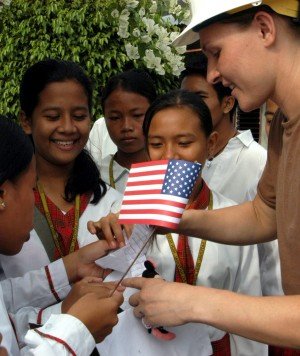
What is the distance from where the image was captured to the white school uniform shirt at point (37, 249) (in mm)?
2787

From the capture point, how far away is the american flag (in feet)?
7.13

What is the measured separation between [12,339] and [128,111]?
2041mm

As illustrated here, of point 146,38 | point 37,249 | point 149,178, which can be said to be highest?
point 146,38

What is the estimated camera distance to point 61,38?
711cm

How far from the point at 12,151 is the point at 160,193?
0.49 metres

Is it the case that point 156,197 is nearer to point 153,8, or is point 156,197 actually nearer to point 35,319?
point 35,319

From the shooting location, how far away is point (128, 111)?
3828mm

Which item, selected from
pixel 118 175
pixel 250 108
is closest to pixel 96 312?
pixel 250 108

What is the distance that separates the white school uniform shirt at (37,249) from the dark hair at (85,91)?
0.05 metres

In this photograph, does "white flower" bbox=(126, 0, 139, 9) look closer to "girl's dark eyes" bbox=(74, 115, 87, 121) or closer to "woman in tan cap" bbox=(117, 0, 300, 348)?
"girl's dark eyes" bbox=(74, 115, 87, 121)

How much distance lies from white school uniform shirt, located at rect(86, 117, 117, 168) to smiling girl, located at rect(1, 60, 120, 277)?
1.19 metres

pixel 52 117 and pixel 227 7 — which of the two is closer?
pixel 227 7

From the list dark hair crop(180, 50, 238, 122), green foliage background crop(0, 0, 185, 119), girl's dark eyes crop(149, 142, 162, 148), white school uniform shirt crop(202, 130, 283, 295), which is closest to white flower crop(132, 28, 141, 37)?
dark hair crop(180, 50, 238, 122)

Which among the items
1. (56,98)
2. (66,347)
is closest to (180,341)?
(66,347)
